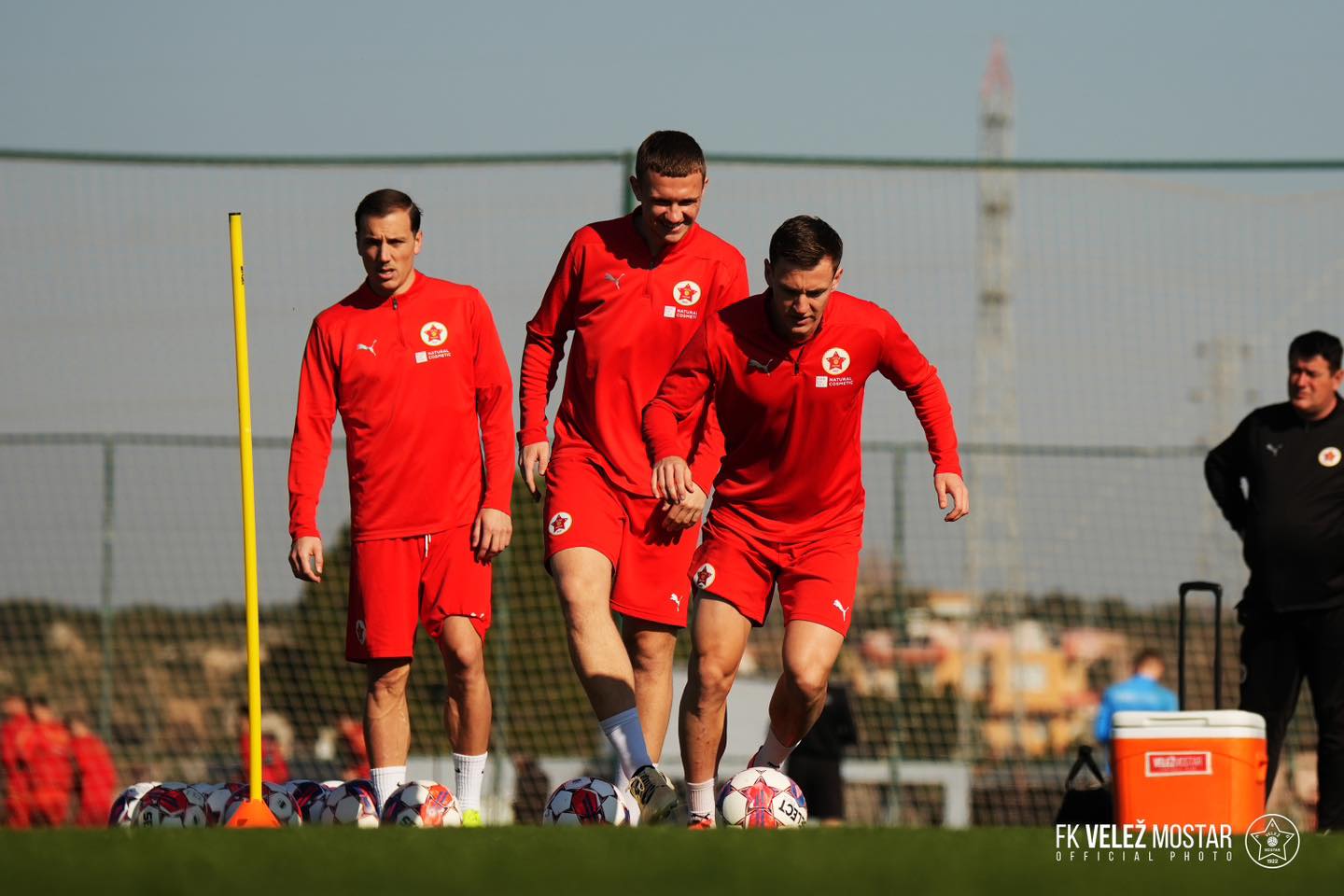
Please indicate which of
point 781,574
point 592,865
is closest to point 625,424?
point 781,574

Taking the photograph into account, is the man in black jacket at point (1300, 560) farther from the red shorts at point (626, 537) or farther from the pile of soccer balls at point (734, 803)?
the red shorts at point (626, 537)

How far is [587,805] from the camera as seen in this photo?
22.2 feet

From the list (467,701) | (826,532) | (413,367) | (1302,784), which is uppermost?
(413,367)

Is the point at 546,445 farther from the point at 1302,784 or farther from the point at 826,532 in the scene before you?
the point at 1302,784

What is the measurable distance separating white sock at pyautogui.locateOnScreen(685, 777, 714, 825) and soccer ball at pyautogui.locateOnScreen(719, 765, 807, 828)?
0.22m

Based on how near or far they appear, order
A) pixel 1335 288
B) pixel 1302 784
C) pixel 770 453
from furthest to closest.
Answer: pixel 1302 784 < pixel 1335 288 < pixel 770 453

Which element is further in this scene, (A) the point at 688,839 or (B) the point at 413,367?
(B) the point at 413,367

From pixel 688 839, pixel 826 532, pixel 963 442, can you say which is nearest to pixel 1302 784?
pixel 963 442

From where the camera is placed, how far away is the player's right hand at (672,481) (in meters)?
6.53

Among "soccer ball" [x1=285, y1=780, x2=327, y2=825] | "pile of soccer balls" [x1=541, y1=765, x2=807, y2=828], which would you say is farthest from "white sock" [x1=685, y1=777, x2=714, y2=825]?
"soccer ball" [x1=285, y1=780, x2=327, y2=825]

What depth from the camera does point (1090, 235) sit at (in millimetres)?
12383

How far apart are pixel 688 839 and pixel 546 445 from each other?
276 cm

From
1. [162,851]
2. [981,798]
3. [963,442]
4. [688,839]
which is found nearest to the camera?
[162,851]

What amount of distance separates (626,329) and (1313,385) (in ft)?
11.6
